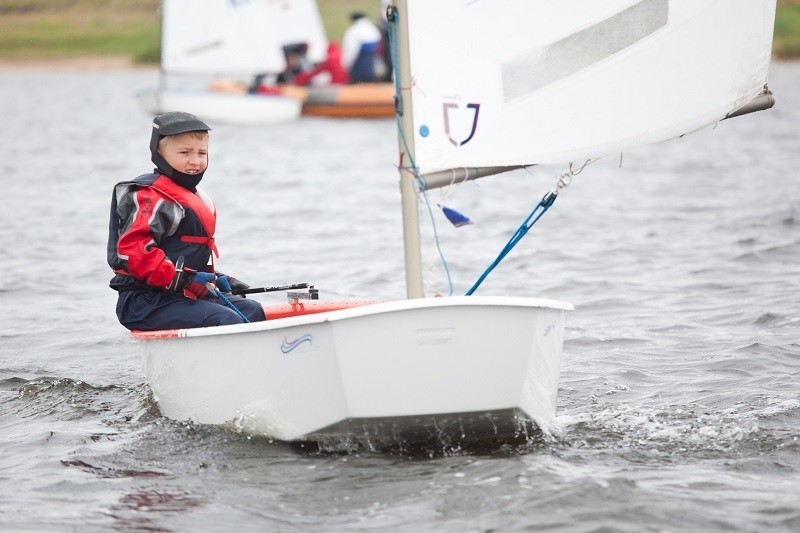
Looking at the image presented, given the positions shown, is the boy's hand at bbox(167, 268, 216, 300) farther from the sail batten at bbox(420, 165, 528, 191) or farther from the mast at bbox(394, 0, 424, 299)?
the sail batten at bbox(420, 165, 528, 191)

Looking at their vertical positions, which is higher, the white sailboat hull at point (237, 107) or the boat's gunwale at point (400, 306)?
the white sailboat hull at point (237, 107)

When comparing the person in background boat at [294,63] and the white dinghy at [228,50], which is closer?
the white dinghy at [228,50]

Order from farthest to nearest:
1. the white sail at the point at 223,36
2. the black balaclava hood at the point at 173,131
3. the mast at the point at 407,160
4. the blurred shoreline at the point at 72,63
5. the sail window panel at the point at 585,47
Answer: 1. the blurred shoreline at the point at 72,63
2. the white sail at the point at 223,36
3. the black balaclava hood at the point at 173,131
4. the sail window panel at the point at 585,47
5. the mast at the point at 407,160

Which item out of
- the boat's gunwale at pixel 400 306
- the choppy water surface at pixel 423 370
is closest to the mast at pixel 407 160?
the choppy water surface at pixel 423 370

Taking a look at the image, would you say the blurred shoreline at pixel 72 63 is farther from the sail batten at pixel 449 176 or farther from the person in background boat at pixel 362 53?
the sail batten at pixel 449 176

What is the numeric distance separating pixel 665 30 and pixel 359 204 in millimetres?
8490

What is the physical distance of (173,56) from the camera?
21.2 meters

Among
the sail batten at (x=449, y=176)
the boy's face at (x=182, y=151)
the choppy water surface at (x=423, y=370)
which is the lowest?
the choppy water surface at (x=423, y=370)

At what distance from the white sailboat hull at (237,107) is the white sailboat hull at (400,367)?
18.1 m

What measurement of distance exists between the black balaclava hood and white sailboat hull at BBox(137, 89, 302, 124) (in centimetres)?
1727

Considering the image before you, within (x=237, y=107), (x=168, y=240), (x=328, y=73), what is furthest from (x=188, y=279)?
(x=328, y=73)

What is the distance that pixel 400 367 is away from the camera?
13.3 feet

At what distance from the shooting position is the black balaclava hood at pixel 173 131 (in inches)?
190

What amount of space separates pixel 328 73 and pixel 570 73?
1979 cm
